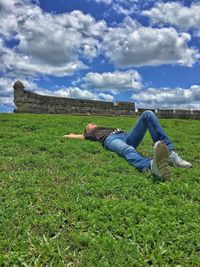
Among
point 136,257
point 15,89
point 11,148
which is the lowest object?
point 136,257

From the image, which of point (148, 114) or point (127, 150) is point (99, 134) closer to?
point (127, 150)

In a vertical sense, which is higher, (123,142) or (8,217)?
(123,142)

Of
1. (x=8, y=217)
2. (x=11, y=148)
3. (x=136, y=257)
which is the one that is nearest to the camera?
(x=136, y=257)

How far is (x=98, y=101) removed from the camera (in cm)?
2806

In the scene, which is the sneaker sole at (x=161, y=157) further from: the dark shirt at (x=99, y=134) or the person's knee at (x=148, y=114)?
the dark shirt at (x=99, y=134)

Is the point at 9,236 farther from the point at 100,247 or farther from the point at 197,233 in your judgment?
the point at 197,233

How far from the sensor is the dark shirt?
8.08 metres

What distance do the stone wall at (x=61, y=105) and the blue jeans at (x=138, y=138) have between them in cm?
1792

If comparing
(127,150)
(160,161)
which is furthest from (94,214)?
(127,150)

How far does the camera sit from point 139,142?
6973 millimetres

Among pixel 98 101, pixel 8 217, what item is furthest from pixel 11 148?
pixel 98 101

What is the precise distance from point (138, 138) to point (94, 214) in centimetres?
290

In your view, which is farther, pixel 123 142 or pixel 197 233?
pixel 123 142

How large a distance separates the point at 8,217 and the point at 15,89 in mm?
21014
